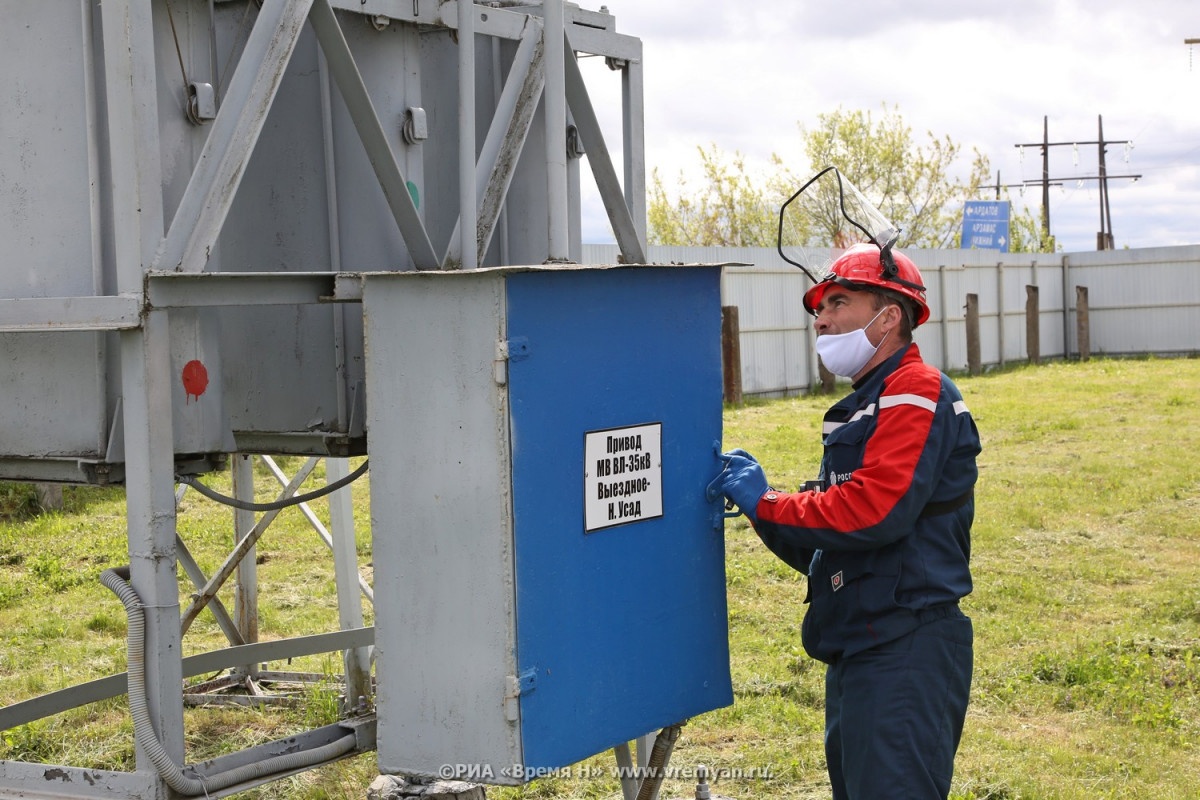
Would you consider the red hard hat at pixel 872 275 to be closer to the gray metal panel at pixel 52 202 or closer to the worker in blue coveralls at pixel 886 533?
the worker in blue coveralls at pixel 886 533

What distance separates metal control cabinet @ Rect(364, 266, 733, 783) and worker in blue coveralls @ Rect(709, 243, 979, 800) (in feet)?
1.49

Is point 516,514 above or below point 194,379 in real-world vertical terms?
below

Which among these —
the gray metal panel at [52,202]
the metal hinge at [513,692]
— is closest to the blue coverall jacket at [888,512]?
the metal hinge at [513,692]

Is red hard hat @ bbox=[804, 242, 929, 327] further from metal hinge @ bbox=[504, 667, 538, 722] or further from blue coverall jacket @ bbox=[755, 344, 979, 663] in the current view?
metal hinge @ bbox=[504, 667, 538, 722]

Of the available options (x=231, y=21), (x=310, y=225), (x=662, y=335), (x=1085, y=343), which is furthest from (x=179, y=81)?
(x=1085, y=343)

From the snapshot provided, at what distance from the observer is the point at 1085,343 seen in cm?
3142

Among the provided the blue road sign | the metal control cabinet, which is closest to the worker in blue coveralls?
the metal control cabinet

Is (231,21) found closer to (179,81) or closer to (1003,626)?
(179,81)

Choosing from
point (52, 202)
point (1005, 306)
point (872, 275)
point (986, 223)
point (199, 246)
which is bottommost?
point (872, 275)

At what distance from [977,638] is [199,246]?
532cm

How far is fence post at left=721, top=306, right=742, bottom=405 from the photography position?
67.2 ft

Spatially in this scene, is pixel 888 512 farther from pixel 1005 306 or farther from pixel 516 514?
pixel 1005 306

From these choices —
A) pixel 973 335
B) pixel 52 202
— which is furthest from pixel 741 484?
pixel 973 335

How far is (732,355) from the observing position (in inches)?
818
